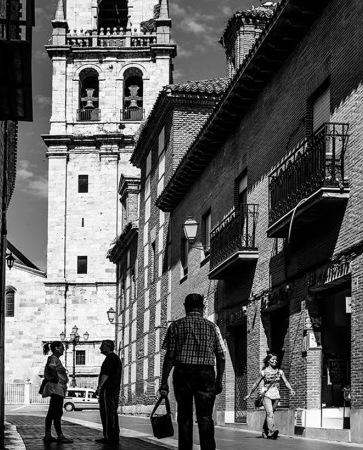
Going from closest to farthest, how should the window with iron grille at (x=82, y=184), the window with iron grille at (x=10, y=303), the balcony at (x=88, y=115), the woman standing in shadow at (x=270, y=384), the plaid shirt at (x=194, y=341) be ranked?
the plaid shirt at (x=194, y=341)
the woman standing in shadow at (x=270, y=384)
the window with iron grille at (x=82, y=184)
the balcony at (x=88, y=115)
the window with iron grille at (x=10, y=303)

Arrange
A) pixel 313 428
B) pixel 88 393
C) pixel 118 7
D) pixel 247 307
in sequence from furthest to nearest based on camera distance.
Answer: pixel 118 7 → pixel 88 393 → pixel 247 307 → pixel 313 428

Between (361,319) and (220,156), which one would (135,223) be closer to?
(220,156)

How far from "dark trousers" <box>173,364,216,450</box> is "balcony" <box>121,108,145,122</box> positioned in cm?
6658

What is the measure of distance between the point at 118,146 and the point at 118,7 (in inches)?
492

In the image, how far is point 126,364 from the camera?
51.2m

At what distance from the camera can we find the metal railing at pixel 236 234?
22734mm

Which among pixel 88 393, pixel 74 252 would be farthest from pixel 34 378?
pixel 88 393

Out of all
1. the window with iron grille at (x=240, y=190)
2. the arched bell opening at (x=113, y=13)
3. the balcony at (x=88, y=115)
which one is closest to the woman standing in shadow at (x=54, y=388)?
the window with iron grille at (x=240, y=190)

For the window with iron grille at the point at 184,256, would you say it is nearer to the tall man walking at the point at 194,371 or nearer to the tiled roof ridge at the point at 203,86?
the tiled roof ridge at the point at 203,86

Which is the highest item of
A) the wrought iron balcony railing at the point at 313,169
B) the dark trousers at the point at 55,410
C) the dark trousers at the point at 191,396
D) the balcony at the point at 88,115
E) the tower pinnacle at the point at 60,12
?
the tower pinnacle at the point at 60,12

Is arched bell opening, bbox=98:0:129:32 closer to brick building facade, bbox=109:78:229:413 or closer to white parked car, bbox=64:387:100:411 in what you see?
white parked car, bbox=64:387:100:411

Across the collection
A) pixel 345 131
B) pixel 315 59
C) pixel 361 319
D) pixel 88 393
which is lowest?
pixel 88 393

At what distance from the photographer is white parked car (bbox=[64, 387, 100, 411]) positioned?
2389 inches

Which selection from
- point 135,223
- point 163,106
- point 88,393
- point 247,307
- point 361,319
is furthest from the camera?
point 88,393
